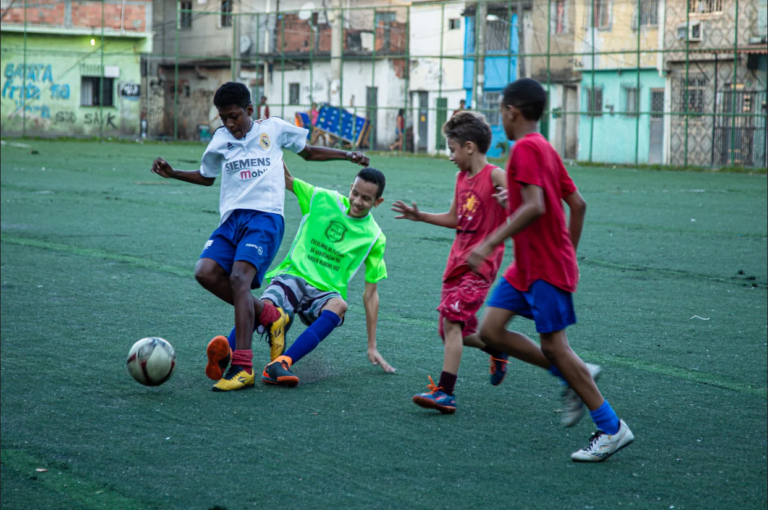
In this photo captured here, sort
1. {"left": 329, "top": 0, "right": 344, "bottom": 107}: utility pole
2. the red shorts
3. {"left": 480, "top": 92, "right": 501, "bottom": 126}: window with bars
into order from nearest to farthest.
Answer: the red shorts → {"left": 480, "top": 92, "right": 501, "bottom": 126}: window with bars → {"left": 329, "top": 0, "right": 344, "bottom": 107}: utility pole

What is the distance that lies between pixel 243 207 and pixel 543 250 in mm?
1823

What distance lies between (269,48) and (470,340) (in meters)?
38.6

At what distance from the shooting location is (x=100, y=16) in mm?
38188

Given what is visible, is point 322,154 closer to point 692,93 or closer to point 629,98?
point 692,93

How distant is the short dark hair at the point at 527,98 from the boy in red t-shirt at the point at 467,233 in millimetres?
537

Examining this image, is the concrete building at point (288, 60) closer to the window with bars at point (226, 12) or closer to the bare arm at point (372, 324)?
the window with bars at point (226, 12)

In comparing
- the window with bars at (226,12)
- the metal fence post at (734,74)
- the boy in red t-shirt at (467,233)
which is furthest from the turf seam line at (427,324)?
the window with bars at (226,12)

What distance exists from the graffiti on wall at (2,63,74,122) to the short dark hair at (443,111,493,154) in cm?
3426

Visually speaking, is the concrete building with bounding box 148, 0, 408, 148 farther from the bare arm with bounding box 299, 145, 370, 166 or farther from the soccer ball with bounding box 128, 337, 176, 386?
the soccer ball with bounding box 128, 337, 176, 386

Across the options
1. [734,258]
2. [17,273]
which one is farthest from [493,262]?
[734,258]

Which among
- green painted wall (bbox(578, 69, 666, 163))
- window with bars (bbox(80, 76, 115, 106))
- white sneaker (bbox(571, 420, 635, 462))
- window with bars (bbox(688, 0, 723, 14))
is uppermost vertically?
window with bars (bbox(688, 0, 723, 14))

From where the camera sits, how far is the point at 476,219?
437cm

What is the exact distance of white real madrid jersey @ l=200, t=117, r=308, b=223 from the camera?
16.1 ft

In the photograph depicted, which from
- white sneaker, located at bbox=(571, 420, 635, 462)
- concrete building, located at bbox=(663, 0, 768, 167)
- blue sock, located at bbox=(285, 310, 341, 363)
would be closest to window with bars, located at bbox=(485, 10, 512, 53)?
concrete building, located at bbox=(663, 0, 768, 167)
